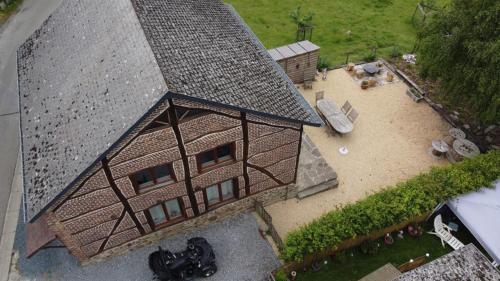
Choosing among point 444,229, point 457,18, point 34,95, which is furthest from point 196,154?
point 457,18

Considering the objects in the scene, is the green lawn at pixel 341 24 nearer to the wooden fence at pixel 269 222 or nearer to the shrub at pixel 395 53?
the shrub at pixel 395 53

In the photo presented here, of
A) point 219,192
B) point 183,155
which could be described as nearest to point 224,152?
point 183,155

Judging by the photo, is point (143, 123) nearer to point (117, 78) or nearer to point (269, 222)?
point (117, 78)

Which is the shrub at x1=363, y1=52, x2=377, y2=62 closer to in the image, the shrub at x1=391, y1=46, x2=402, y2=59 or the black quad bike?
the shrub at x1=391, y1=46, x2=402, y2=59

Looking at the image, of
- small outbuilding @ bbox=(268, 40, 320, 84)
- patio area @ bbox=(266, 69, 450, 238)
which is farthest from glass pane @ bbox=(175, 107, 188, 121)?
small outbuilding @ bbox=(268, 40, 320, 84)

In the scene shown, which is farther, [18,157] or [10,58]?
[10,58]

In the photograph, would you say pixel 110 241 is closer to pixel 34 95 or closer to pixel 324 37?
pixel 34 95
